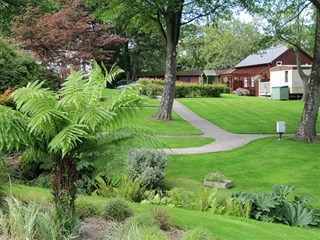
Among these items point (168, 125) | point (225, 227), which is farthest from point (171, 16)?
point (225, 227)

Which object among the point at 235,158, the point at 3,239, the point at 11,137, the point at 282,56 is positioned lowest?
the point at 235,158

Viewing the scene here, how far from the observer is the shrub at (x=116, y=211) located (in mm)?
4684

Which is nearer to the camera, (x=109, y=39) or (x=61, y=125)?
(x=61, y=125)

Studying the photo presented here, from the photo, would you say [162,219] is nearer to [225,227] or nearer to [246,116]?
[225,227]

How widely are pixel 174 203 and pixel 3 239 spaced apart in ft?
13.1

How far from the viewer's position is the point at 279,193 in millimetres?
7219

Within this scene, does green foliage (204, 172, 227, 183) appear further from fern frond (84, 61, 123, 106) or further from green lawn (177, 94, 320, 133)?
green lawn (177, 94, 320, 133)

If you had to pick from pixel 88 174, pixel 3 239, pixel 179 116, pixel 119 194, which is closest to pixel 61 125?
pixel 3 239

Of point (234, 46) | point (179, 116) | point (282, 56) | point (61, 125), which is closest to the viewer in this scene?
point (61, 125)

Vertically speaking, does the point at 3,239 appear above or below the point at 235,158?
above

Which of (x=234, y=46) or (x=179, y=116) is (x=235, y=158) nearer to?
(x=179, y=116)

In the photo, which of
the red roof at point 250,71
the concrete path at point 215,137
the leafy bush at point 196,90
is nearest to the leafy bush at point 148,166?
the concrete path at point 215,137

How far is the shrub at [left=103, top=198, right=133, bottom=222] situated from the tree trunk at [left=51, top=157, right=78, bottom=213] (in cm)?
91

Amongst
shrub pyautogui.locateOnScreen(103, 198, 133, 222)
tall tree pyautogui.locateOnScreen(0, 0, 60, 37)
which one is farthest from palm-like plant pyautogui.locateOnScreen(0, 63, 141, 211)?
tall tree pyautogui.locateOnScreen(0, 0, 60, 37)
